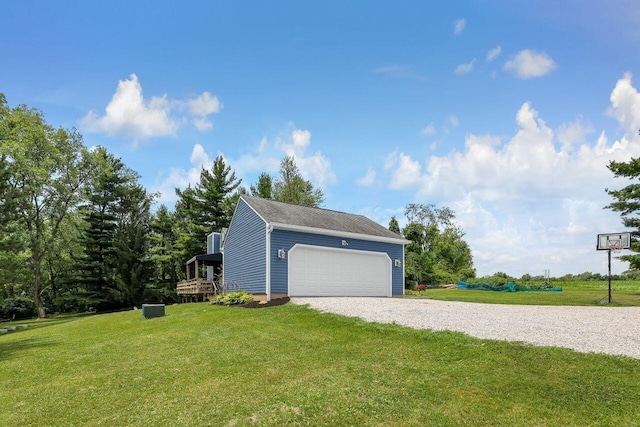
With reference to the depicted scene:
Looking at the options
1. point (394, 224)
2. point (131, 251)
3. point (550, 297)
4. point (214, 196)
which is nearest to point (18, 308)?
point (131, 251)

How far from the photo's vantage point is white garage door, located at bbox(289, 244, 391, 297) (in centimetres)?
1652

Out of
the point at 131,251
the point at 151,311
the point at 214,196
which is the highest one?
the point at 214,196

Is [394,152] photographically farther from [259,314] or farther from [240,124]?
Result: [259,314]

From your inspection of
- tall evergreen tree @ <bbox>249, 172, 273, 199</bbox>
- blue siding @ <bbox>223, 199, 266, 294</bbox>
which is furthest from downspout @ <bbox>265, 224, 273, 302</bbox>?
tall evergreen tree @ <bbox>249, 172, 273, 199</bbox>

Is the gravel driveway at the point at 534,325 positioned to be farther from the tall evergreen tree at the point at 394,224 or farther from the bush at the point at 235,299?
the tall evergreen tree at the point at 394,224

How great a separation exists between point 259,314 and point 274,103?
1064 cm

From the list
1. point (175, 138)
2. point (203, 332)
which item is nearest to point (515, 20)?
point (203, 332)

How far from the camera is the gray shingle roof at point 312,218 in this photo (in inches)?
666

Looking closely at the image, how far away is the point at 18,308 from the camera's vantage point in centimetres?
3195

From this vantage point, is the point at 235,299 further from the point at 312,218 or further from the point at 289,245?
the point at 312,218

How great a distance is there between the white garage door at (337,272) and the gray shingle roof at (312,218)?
1033 millimetres

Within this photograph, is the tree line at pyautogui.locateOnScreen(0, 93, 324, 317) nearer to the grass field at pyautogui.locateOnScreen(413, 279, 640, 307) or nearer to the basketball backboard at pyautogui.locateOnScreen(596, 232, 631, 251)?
the grass field at pyautogui.locateOnScreen(413, 279, 640, 307)

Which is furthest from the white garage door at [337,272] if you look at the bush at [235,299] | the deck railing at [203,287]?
the deck railing at [203,287]

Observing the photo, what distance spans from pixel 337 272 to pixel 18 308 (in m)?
30.0
